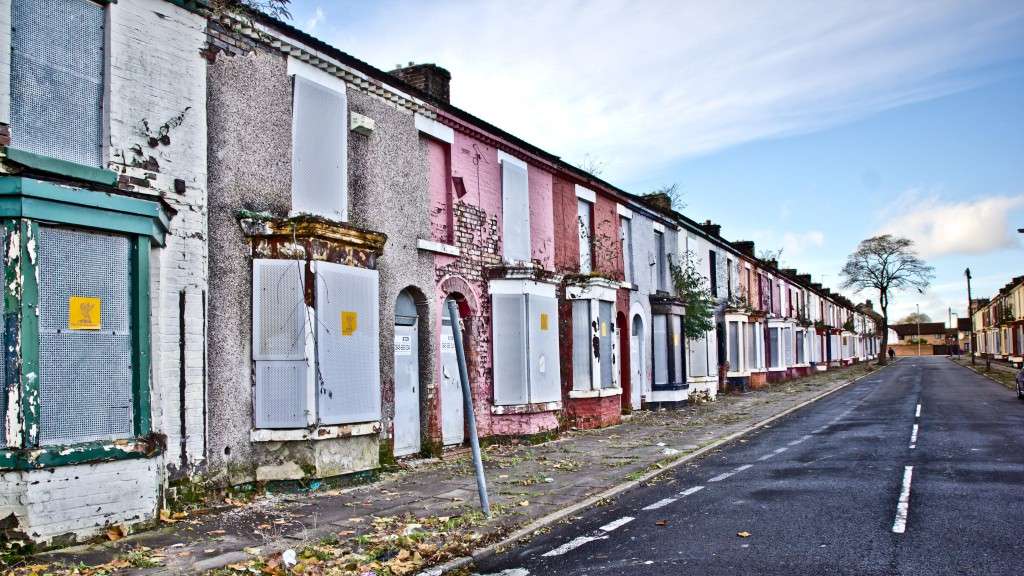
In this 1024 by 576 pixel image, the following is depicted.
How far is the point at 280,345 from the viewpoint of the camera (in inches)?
384

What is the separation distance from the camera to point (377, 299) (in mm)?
11133

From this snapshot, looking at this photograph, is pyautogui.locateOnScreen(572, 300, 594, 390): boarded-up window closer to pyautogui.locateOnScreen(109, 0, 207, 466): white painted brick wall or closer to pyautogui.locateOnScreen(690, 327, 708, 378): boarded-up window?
pyautogui.locateOnScreen(109, 0, 207, 466): white painted brick wall

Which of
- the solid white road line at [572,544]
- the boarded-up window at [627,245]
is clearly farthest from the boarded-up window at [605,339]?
the solid white road line at [572,544]

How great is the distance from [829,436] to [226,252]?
12.2 m

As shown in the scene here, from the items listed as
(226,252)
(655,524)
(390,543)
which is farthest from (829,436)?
(226,252)

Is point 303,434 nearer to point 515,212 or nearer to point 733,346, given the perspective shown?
point 515,212

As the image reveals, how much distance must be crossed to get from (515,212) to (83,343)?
10185 millimetres

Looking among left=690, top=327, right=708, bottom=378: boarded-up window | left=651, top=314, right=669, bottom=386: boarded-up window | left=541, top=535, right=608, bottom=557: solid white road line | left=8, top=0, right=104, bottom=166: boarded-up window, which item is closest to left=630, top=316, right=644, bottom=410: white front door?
left=651, top=314, right=669, bottom=386: boarded-up window

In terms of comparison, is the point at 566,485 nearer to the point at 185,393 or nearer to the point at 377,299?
the point at 377,299

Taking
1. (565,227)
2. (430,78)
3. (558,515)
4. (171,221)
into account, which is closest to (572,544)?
(558,515)

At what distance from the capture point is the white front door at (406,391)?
486 inches

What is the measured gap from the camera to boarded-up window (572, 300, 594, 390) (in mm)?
17531

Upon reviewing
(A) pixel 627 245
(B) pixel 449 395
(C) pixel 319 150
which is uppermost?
(C) pixel 319 150

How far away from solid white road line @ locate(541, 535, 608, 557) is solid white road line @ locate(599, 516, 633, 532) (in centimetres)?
35
